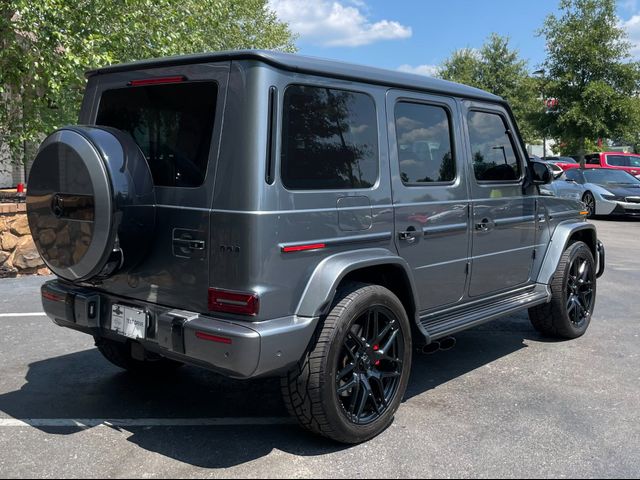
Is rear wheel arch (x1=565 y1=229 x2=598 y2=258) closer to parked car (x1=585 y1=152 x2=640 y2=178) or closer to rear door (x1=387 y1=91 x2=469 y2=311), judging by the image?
rear door (x1=387 y1=91 x2=469 y2=311)

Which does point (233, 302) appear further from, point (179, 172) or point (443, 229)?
point (443, 229)

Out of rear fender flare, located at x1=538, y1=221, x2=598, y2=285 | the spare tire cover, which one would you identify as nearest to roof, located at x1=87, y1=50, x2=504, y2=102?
the spare tire cover

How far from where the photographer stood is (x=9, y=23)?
760 cm

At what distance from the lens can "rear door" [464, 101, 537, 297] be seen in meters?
4.46

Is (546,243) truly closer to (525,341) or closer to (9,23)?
(525,341)

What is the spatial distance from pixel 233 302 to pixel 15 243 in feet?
20.7

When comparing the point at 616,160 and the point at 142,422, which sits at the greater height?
the point at 616,160

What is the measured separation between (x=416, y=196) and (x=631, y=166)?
21529 mm

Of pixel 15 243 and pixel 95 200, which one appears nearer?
pixel 95 200

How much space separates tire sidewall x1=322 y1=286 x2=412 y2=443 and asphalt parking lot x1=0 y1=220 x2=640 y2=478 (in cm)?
10

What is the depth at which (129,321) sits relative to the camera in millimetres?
3383

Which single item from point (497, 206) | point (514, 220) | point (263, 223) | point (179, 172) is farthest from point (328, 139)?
point (514, 220)

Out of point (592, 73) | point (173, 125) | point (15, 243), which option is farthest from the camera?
point (592, 73)

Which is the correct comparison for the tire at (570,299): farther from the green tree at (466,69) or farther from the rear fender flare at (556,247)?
the green tree at (466,69)
